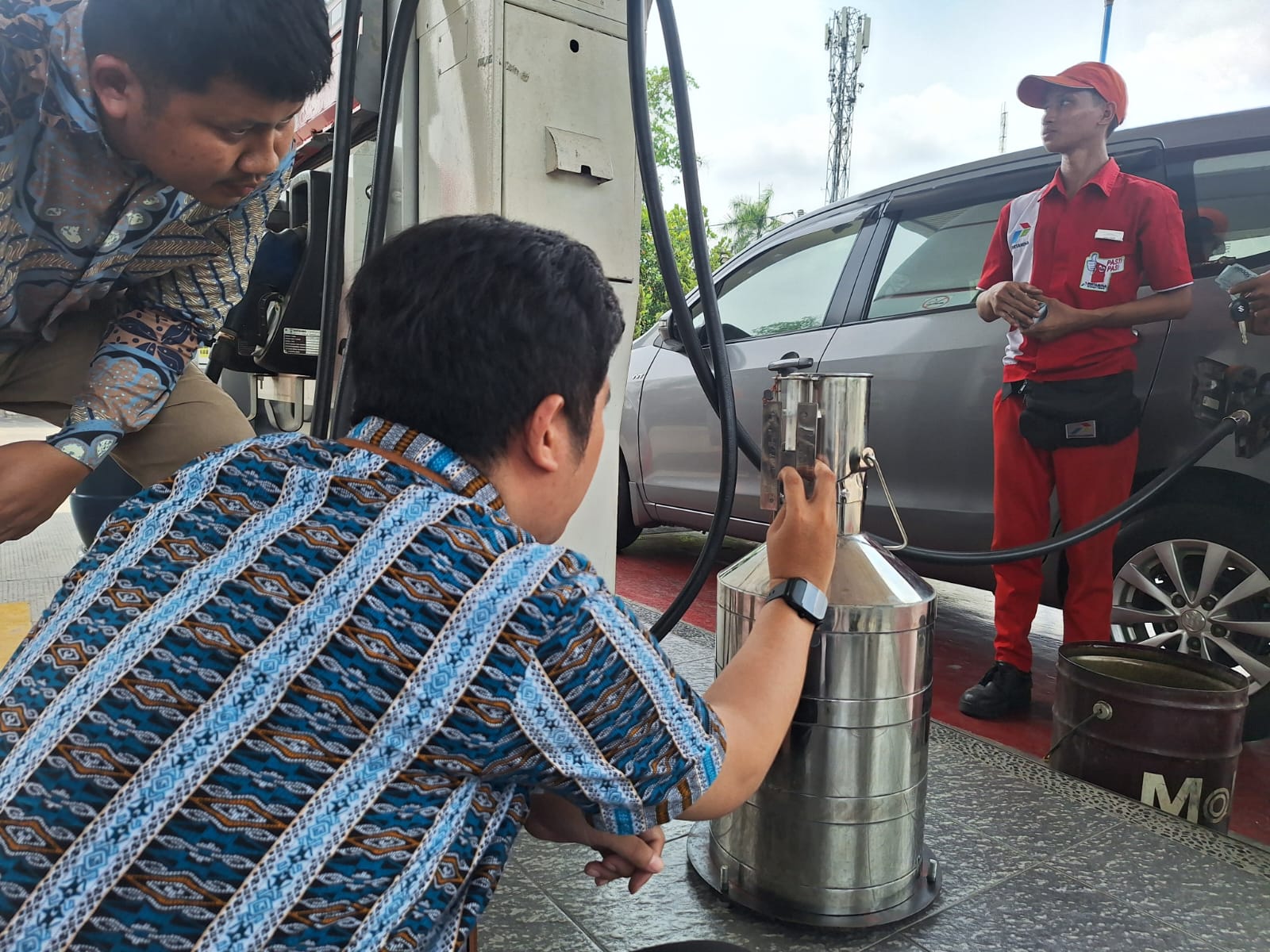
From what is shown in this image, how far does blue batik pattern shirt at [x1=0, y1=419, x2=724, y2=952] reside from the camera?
0.69m

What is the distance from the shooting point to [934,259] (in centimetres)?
338

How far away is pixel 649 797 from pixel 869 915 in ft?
2.84

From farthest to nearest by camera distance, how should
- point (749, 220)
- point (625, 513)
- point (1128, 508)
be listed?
point (749, 220), point (625, 513), point (1128, 508)

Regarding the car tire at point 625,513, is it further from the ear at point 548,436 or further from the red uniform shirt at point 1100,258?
the ear at point 548,436

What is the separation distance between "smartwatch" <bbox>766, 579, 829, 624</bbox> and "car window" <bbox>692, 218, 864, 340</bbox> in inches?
101

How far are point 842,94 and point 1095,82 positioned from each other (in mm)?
27865

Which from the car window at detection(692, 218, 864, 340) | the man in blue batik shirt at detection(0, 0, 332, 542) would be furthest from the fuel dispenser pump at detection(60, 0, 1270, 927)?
the car window at detection(692, 218, 864, 340)

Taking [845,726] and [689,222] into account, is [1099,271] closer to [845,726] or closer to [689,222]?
[689,222]

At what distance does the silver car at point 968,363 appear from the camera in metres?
2.58

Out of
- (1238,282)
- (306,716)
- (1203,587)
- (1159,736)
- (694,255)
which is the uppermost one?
(1238,282)

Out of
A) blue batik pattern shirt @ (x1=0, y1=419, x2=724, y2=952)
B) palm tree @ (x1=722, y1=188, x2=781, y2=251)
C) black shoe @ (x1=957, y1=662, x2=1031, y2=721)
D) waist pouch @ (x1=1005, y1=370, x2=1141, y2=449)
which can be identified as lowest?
black shoe @ (x1=957, y1=662, x2=1031, y2=721)

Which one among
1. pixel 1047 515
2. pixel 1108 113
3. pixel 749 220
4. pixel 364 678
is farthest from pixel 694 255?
pixel 749 220

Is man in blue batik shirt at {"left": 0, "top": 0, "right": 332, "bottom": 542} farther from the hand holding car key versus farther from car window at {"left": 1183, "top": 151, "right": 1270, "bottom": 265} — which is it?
car window at {"left": 1183, "top": 151, "right": 1270, "bottom": 265}

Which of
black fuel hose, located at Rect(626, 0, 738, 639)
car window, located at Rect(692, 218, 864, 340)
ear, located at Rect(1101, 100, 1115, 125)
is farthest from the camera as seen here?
car window, located at Rect(692, 218, 864, 340)
